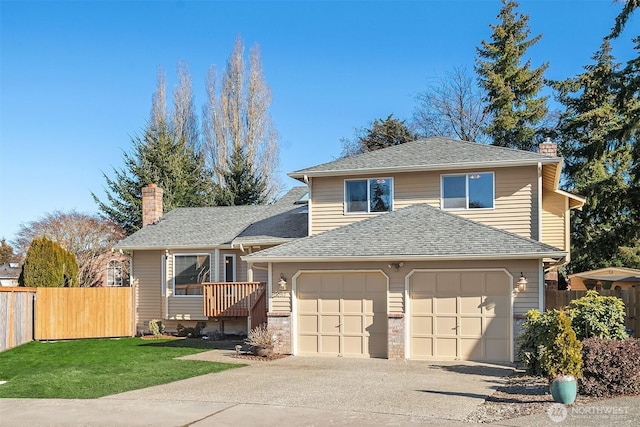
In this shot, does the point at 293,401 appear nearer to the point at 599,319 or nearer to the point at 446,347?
the point at 599,319

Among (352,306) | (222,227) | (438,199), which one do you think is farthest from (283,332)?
(222,227)

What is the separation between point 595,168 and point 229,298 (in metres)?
18.5

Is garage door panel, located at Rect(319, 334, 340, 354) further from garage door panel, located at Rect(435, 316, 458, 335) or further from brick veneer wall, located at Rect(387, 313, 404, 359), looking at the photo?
garage door panel, located at Rect(435, 316, 458, 335)

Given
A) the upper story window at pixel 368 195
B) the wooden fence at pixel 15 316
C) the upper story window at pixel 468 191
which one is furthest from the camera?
the upper story window at pixel 368 195

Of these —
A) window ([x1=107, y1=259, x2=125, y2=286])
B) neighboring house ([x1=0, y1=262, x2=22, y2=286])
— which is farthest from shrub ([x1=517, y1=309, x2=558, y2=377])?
neighboring house ([x1=0, y1=262, x2=22, y2=286])

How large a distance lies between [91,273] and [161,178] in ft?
20.0

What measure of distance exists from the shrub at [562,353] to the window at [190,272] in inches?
603

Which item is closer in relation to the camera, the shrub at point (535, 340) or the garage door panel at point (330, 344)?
the shrub at point (535, 340)

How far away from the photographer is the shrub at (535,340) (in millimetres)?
12898

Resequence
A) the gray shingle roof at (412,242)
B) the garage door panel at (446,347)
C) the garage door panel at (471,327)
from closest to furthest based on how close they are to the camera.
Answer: the gray shingle roof at (412,242), the garage door panel at (471,327), the garage door panel at (446,347)

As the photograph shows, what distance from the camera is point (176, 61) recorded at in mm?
43281

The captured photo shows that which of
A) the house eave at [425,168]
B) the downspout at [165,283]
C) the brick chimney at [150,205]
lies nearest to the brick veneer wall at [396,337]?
the house eave at [425,168]

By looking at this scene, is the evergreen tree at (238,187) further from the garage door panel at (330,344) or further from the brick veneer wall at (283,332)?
the garage door panel at (330,344)

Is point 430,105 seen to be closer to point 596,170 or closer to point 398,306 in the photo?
point 596,170
